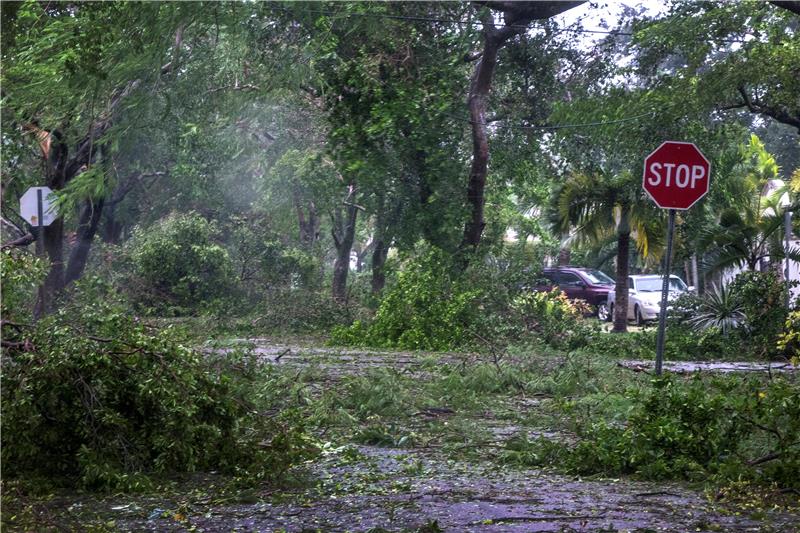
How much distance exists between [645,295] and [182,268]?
49.8ft

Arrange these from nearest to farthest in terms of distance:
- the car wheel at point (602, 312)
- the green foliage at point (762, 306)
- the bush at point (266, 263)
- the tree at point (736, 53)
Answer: the tree at point (736, 53)
the green foliage at point (762, 306)
the bush at point (266, 263)
the car wheel at point (602, 312)

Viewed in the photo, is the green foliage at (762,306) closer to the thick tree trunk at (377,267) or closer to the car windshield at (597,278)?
the thick tree trunk at (377,267)

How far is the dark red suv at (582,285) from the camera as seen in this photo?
129 feet

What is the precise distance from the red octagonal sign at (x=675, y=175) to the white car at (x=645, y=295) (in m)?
20.7

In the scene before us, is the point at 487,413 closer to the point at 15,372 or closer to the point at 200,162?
the point at 15,372

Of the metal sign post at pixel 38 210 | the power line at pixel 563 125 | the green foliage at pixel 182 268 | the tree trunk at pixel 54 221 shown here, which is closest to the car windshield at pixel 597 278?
the power line at pixel 563 125

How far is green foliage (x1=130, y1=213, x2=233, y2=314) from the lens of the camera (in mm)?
29906

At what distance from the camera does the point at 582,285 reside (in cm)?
3994

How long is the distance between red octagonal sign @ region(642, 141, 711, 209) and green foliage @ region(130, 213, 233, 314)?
17.6 meters

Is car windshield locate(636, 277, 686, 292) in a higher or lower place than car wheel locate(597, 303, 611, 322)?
higher

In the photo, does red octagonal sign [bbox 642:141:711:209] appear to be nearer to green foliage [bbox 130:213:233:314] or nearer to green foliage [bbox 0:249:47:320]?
green foliage [bbox 0:249:47:320]

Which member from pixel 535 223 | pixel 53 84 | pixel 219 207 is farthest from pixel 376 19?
pixel 535 223

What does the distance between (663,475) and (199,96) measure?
1677cm

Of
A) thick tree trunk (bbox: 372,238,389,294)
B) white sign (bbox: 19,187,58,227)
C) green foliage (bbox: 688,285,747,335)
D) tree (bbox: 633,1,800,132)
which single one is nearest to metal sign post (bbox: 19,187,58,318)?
white sign (bbox: 19,187,58,227)
